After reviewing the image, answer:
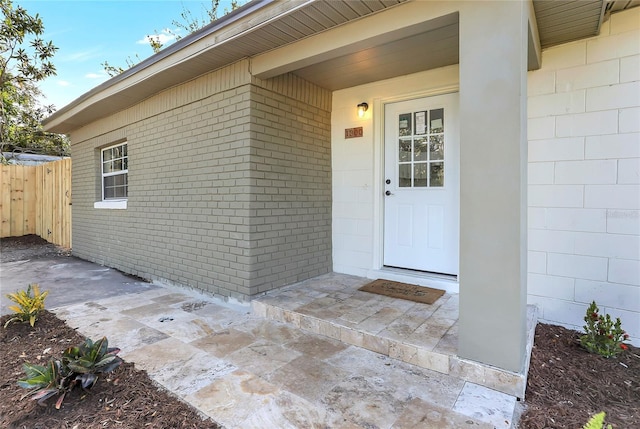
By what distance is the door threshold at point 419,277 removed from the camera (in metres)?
3.37

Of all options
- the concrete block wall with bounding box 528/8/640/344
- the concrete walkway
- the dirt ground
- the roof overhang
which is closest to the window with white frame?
the roof overhang

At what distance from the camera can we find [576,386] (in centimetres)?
200

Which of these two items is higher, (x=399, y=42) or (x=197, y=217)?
(x=399, y=42)

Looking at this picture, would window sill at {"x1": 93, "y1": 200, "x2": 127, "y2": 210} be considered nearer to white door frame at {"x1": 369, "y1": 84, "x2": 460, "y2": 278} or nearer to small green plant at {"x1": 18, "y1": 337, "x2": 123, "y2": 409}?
small green plant at {"x1": 18, "y1": 337, "x2": 123, "y2": 409}

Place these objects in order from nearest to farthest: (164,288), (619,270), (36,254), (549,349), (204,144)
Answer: (549,349)
(619,270)
(204,144)
(164,288)
(36,254)

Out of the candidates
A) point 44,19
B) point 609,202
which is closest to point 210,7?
point 44,19

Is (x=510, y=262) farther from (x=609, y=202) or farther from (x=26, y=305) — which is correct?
(x=26, y=305)

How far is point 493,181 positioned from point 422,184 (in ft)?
5.65

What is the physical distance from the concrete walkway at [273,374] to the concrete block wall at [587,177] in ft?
4.99

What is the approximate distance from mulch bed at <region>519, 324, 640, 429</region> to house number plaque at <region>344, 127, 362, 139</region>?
2.76m

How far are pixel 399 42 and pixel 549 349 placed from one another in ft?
9.07

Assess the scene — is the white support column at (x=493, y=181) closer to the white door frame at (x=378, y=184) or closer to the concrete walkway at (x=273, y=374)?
the concrete walkway at (x=273, y=374)

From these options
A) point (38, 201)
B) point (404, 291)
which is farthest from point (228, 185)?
point (38, 201)

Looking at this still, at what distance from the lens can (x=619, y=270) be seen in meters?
2.60
